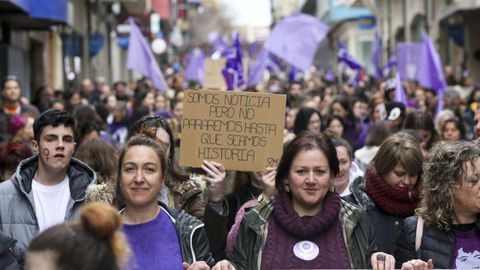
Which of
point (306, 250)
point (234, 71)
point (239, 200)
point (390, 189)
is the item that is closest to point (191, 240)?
point (306, 250)

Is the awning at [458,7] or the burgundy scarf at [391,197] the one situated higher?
the awning at [458,7]

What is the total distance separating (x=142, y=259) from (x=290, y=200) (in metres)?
0.78

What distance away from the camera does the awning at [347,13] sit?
2094 inches

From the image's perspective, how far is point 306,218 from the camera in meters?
5.01

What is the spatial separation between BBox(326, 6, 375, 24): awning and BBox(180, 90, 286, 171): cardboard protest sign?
46540mm

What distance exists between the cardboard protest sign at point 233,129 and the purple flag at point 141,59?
10964 mm

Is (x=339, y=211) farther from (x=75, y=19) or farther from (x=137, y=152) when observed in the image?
(x=75, y=19)

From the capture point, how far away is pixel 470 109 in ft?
49.3

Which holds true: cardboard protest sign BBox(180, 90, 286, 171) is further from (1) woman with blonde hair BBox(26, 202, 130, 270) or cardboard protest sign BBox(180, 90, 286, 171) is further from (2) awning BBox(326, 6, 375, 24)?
(2) awning BBox(326, 6, 375, 24)

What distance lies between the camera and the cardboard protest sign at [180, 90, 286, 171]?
6207mm

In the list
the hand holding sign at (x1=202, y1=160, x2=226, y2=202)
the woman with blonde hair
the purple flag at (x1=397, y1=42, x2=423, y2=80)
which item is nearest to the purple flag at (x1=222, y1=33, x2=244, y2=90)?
the purple flag at (x1=397, y1=42, x2=423, y2=80)

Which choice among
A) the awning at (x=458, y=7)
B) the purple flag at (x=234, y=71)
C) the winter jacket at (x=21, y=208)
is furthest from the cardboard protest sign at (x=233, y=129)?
the awning at (x=458, y=7)

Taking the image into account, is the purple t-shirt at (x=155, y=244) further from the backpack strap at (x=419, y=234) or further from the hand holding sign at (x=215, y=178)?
the backpack strap at (x=419, y=234)

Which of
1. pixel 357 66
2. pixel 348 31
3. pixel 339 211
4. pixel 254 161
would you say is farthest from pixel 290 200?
pixel 348 31
